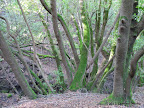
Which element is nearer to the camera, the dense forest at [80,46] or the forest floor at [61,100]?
the dense forest at [80,46]

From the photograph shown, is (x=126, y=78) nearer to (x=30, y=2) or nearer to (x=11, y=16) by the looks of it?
(x=30, y=2)

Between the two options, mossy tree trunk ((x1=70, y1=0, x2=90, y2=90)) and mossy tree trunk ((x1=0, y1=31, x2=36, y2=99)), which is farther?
mossy tree trunk ((x1=70, y1=0, x2=90, y2=90))

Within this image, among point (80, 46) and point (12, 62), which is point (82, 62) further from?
point (12, 62)

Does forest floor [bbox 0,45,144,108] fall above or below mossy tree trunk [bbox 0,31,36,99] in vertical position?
below

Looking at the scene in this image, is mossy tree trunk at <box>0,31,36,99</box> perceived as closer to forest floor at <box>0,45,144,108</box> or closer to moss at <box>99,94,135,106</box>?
forest floor at <box>0,45,144,108</box>

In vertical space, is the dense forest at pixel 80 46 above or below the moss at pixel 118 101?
above

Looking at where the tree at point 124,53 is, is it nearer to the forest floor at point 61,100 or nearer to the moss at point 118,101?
the moss at point 118,101

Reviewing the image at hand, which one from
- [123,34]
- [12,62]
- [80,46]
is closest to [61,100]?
[12,62]

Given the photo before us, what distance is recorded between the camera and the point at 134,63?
421 centimetres

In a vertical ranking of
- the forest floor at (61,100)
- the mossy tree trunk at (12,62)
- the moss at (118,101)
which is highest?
the mossy tree trunk at (12,62)

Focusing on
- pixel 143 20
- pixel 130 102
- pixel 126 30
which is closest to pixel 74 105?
pixel 130 102

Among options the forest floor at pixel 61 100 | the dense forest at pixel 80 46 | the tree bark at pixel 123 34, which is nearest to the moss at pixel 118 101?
the dense forest at pixel 80 46

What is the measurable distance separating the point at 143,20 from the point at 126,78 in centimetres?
173

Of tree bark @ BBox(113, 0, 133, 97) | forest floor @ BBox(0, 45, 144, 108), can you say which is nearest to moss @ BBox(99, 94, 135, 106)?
forest floor @ BBox(0, 45, 144, 108)
